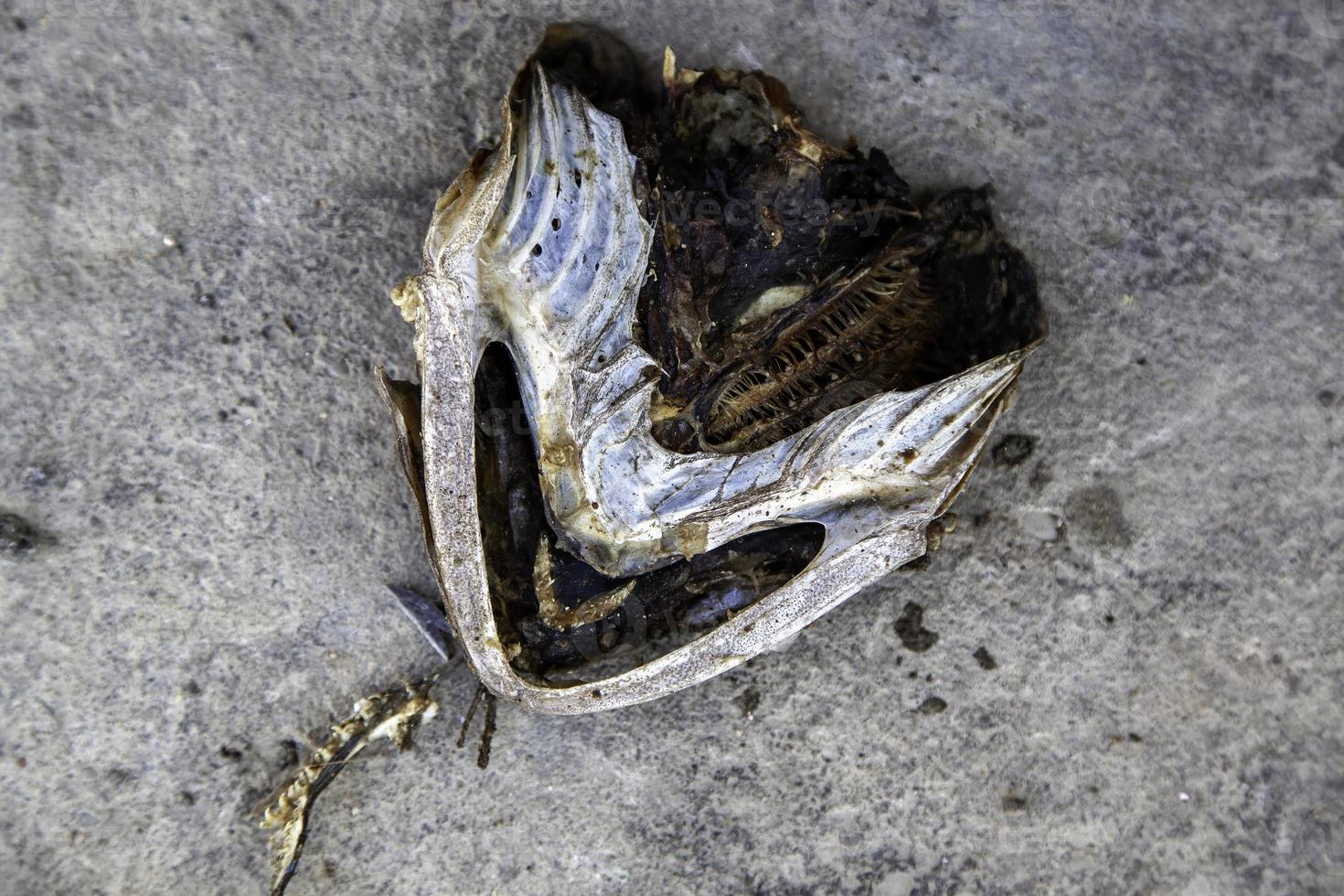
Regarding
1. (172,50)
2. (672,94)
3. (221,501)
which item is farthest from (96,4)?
(672,94)

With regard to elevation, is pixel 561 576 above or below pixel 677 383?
below

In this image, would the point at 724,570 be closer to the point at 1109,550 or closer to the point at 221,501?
the point at 1109,550

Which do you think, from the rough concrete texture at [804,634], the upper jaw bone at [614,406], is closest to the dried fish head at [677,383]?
the upper jaw bone at [614,406]

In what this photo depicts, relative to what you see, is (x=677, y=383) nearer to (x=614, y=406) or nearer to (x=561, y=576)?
(x=614, y=406)

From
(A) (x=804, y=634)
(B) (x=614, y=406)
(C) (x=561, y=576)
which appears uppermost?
(B) (x=614, y=406)

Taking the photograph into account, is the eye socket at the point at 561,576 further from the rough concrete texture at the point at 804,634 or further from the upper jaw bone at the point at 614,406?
the rough concrete texture at the point at 804,634

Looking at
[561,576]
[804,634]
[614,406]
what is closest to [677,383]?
[614,406]

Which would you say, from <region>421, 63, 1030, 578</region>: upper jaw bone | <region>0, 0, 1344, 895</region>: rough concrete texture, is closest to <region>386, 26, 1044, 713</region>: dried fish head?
<region>421, 63, 1030, 578</region>: upper jaw bone

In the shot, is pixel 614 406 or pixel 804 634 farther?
pixel 804 634

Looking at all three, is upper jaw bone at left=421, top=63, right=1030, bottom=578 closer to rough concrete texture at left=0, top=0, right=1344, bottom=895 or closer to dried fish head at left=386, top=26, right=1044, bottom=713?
dried fish head at left=386, top=26, right=1044, bottom=713
